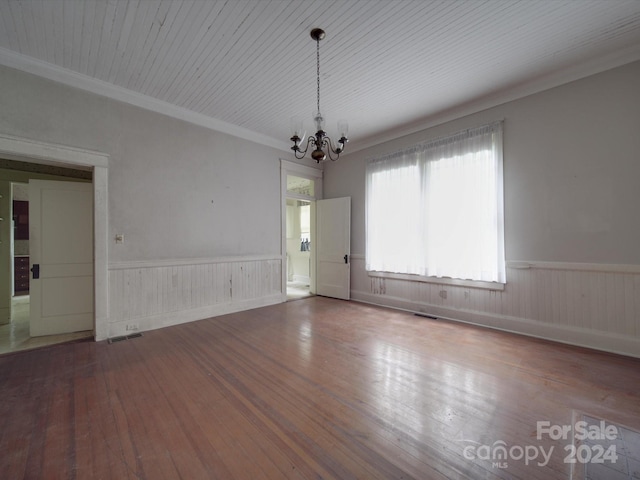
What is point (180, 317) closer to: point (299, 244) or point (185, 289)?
point (185, 289)

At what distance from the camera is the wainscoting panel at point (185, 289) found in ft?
11.6

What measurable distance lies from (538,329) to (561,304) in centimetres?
42

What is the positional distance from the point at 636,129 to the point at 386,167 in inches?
120

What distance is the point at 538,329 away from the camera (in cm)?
340

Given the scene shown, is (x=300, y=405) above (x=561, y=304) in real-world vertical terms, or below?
below

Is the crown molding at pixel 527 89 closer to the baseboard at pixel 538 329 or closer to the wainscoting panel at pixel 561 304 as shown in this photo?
the wainscoting panel at pixel 561 304

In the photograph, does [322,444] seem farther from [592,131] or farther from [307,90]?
[592,131]

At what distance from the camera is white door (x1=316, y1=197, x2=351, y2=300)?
562 centimetres

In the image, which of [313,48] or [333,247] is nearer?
[313,48]

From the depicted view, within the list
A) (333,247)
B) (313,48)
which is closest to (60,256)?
(313,48)

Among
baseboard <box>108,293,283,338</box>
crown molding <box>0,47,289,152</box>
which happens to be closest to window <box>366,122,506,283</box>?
baseboard <box>108,293,283,338</box>

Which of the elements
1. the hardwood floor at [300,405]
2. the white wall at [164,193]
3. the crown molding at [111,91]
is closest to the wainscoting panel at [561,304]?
the hardwood floor at [300,405]

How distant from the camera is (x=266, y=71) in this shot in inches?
123

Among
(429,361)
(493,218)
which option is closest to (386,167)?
(493,218)
